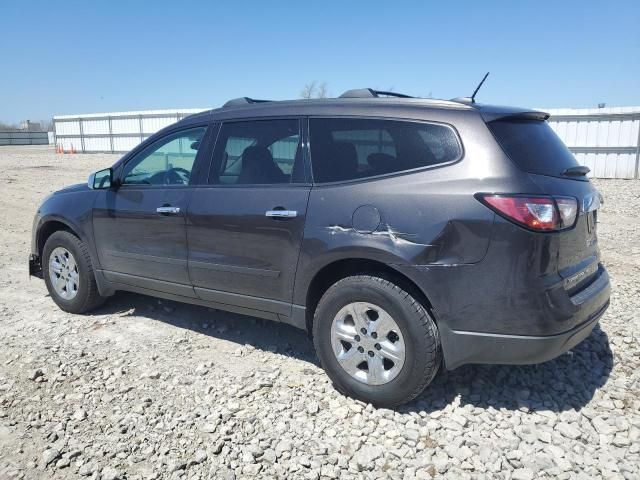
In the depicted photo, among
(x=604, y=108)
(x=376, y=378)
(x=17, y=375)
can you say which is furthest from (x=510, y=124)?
(x=604, y=108)

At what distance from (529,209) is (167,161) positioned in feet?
10.0

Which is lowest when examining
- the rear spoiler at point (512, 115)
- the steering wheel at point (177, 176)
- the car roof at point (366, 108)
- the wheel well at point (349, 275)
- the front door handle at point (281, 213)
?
the wheel well at point (349, 275)

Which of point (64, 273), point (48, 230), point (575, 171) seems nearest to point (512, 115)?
point (575, 171)

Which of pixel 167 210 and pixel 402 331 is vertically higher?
pixel 167 210

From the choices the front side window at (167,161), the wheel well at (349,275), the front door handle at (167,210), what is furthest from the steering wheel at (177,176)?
the wheel well at (349,275)

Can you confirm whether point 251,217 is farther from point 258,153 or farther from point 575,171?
point 575,171

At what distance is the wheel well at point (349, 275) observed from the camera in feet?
10.6

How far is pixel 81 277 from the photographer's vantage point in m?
4.99

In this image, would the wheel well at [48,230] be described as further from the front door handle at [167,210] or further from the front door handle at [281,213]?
the front door handle at [281,213]

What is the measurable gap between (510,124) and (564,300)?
111cm

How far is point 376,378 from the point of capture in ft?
11.0

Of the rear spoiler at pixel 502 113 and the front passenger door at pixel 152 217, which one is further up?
the rear spoiler at pixel 502 113

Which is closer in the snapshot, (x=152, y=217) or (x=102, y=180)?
(x=152, y=217)

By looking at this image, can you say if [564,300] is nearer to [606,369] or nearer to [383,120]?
[606,369]
